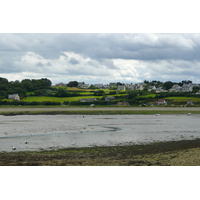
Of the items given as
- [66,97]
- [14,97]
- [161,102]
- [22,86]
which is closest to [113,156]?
[161,102]

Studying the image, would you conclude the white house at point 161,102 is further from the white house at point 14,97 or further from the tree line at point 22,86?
the white house at point 14,97

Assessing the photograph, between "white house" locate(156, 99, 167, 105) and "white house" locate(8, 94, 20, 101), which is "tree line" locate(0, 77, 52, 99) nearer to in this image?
"white house" locate(8, 94, 20, 101)

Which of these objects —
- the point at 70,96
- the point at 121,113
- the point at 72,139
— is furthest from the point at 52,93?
the point at 72,139

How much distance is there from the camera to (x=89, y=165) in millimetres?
15734

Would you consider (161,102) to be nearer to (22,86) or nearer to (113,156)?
(22,86)

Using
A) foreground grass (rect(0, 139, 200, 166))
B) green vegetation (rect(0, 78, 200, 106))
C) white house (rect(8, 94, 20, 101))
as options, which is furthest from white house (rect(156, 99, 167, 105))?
foreground grass (rect(0, 139, 200, 166))

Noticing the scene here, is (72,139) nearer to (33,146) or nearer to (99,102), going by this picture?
(33,146)

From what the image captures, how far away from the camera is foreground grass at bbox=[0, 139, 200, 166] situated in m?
16.1

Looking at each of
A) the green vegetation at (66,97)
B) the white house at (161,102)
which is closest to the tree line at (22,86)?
the green vegetation at (66,97)

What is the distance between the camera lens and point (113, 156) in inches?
720

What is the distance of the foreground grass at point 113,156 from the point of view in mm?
16141

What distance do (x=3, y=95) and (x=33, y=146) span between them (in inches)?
2955

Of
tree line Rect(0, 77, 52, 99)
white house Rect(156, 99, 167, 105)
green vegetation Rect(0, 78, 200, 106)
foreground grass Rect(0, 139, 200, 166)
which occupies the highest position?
tree line Rect(0, 77, 52, 99)

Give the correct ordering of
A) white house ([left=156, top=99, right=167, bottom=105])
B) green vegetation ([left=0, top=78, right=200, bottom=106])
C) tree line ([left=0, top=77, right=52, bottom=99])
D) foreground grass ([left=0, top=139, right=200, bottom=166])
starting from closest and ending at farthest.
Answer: foreground grass ([left=0, top=139, right=200, bottom=166]) → white house ([left=156, top=99, right=167, bottom=105]) → green vegetation ([left=0, top=78, right=200, bottom=106]) → tree line ([left=0, top=77, right=52, bottom=99])
